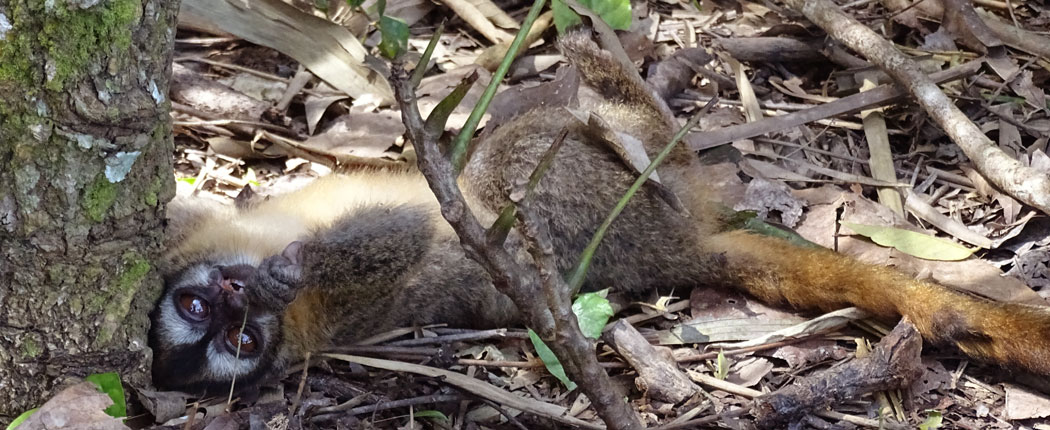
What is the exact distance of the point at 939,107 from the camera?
147 inches

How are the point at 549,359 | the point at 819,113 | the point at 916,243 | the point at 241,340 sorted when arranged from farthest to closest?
the point at 819,113 < the point at 916,243 < the point at 241,340 < the point at 549,359

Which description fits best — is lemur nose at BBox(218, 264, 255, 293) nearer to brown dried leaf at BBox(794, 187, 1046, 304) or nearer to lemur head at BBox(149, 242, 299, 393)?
lemur head at BBox(149, 242, 299, 393)

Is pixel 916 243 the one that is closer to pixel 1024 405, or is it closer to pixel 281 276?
pixel 1024 405

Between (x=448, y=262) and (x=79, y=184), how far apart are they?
1.70m

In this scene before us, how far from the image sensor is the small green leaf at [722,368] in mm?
3266

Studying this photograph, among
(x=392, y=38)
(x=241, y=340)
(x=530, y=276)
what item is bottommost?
(x=241, y=340)

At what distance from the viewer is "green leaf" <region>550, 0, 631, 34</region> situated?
14.1 feet

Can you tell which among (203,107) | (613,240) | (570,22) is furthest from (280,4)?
→ (613,240)

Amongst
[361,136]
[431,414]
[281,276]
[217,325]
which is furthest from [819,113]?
[217,325]

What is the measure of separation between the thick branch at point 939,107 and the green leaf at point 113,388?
3203 mm

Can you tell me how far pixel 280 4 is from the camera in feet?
14.5

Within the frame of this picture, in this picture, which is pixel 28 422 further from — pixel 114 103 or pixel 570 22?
pixel 570 22

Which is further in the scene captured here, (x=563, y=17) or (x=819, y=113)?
(x=563, y=17)

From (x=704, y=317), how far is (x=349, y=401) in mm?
1421
